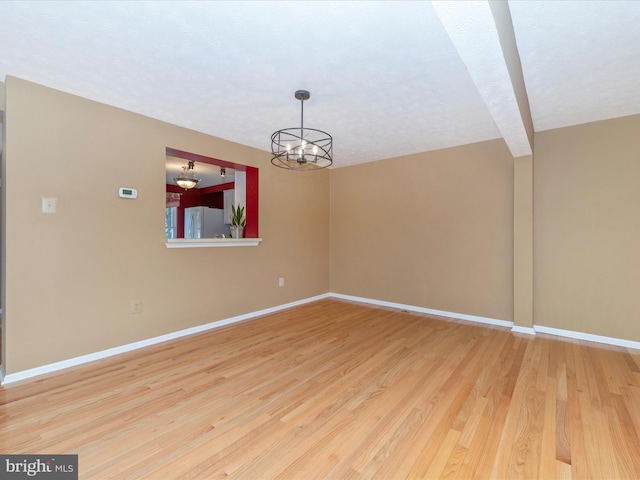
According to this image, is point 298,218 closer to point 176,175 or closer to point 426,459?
point 176,175

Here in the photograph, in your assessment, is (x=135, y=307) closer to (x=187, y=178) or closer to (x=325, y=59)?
(x=325, y=59)

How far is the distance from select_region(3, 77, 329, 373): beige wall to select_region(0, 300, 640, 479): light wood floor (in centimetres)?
35

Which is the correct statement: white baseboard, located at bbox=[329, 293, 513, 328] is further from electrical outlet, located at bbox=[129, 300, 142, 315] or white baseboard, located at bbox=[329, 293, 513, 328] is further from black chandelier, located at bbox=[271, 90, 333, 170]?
electrical outlet, located at bbox=[129, 300, 142, 315]

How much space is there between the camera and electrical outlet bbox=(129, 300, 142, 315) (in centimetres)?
285

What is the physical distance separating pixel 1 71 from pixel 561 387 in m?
4.76

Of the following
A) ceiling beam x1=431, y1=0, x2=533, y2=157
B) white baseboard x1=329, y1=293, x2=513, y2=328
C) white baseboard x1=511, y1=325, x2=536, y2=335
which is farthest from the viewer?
white baseboard x1=329, y1=293, x2=513, y2=328

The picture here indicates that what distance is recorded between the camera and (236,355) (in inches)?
106

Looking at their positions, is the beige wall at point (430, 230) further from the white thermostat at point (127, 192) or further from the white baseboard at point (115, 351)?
the white thermostat at point (127, 192)

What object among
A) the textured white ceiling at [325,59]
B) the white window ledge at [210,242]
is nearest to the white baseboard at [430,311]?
the white window ledge at [210,242]

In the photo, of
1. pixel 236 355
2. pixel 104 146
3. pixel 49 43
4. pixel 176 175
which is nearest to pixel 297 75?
pixel 49 43

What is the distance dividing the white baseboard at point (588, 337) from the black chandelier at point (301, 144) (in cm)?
313

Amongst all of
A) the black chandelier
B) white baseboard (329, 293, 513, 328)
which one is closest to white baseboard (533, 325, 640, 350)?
white baseboard (329, 293, 513, 328)

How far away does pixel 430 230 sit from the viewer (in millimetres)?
4184

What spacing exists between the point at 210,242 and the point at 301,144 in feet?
5.77
